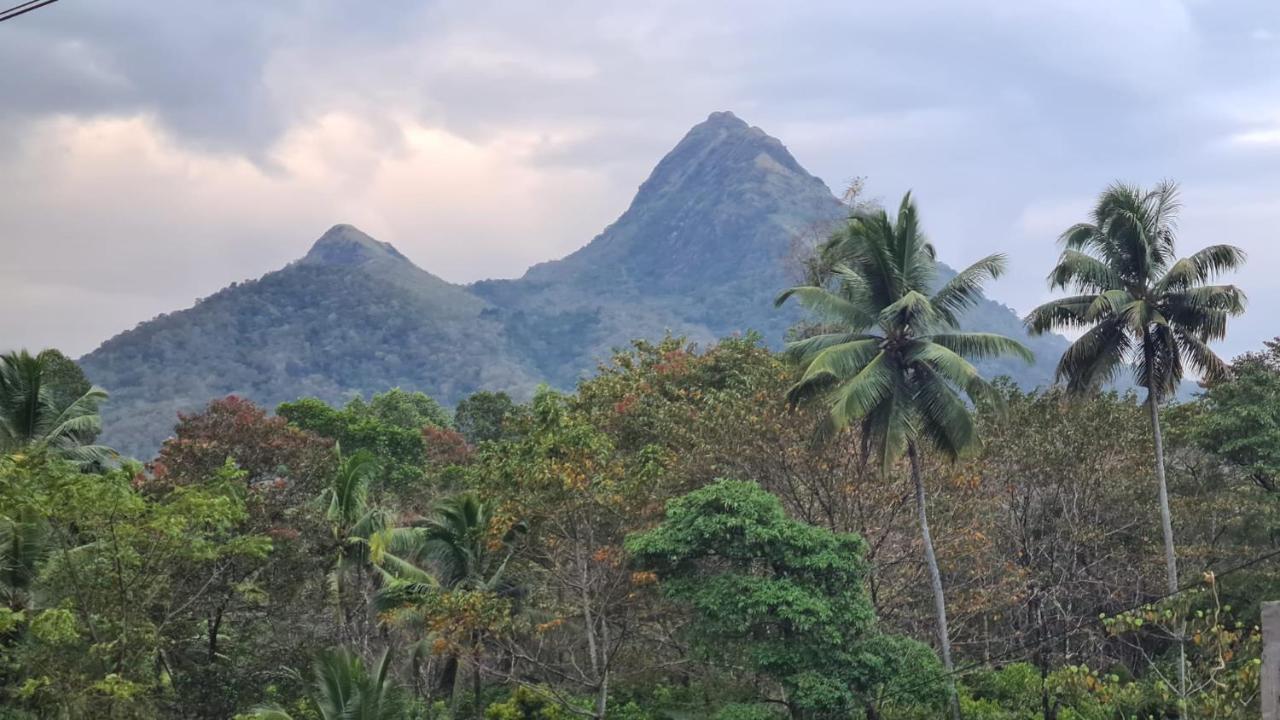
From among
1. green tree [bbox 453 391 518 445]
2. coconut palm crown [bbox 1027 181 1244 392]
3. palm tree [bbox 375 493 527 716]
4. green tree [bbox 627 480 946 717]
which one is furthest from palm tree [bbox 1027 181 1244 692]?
green tree [bbox 453 391 518 445]

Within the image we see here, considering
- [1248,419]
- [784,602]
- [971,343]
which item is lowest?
[784,602]

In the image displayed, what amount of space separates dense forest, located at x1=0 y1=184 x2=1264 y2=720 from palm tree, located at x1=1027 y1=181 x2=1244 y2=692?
0.23ft

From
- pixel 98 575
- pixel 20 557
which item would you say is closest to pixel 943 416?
pixel 98 575

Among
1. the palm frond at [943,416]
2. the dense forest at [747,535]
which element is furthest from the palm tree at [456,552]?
the palm frond at [943,416]

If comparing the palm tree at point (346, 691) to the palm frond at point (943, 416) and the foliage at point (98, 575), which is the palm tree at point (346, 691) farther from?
the palm frond at point (943, 416)

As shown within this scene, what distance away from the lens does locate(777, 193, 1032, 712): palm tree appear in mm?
20297

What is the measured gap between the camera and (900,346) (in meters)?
20.9

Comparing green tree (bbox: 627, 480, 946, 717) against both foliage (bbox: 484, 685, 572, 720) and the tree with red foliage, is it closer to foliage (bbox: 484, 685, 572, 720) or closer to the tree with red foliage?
foliage (bbox: 484, 685, 572, 720)

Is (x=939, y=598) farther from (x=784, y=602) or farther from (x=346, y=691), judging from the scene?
(x=346, y=691)

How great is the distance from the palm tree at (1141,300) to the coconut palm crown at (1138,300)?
2 centimetres

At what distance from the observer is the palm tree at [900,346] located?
2030 centimetres

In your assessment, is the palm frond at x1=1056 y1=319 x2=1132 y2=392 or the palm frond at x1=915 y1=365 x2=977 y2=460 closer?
the palm frond at x1=915 y1=365 x2=977 y2=460

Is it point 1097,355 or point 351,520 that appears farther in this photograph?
point 351,520

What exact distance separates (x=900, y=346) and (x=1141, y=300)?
5.76m
